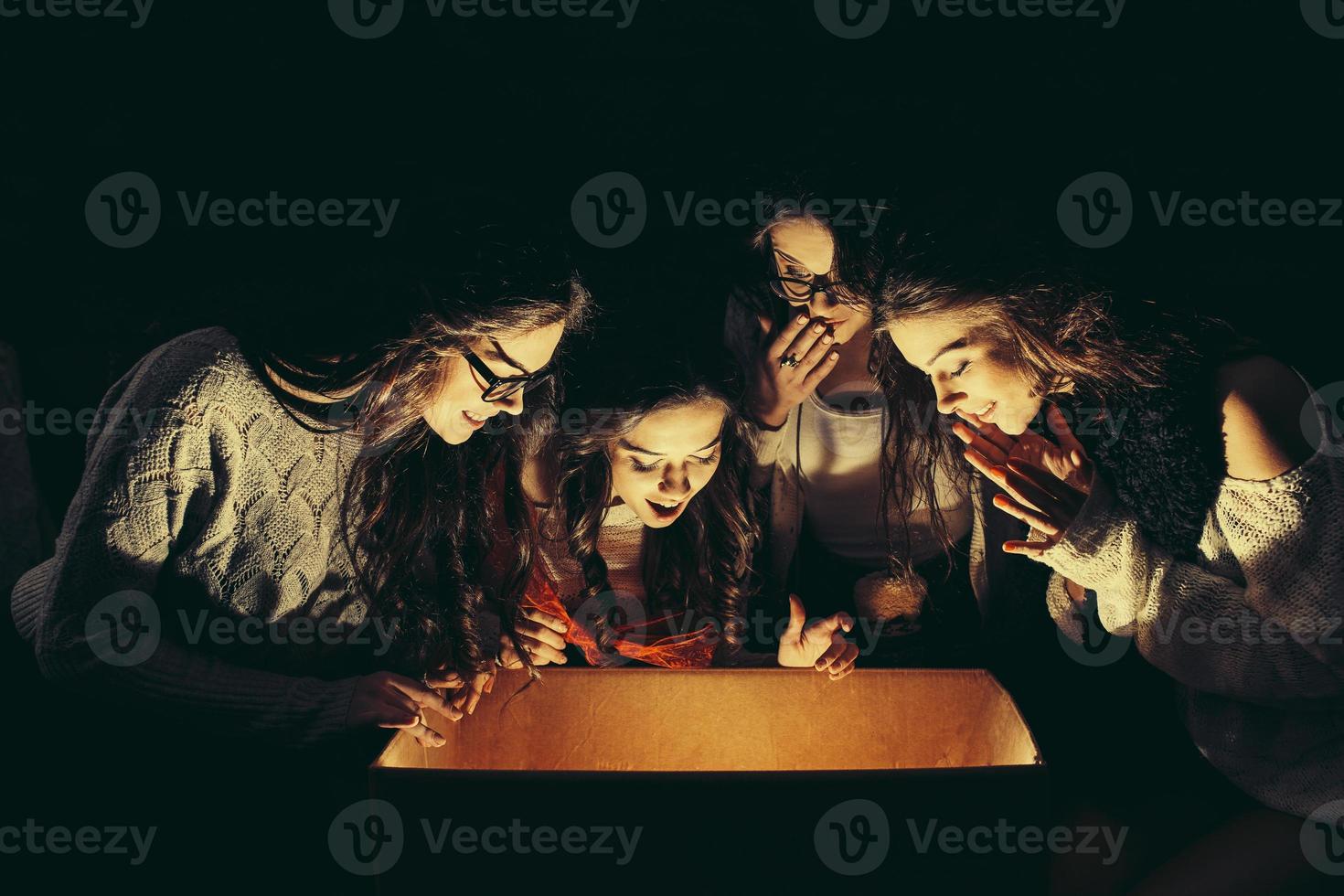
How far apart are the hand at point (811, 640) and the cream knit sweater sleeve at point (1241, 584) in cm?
27

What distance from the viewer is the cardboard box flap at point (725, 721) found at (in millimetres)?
1200

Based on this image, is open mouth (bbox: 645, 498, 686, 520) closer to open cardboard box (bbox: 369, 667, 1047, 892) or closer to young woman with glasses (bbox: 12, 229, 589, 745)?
young woman with glasses (bbox: 12, 229, 589, 745)

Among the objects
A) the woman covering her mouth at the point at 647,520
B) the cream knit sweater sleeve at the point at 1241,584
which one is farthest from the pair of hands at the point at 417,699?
the cream knit sweater sleeve at the point at 1241,584

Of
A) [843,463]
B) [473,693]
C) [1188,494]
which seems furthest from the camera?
[843,463]

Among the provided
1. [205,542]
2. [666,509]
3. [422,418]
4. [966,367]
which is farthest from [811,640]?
[205,542]

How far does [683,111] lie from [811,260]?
0.31 m

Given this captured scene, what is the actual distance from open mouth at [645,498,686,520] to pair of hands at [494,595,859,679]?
0.67 ft

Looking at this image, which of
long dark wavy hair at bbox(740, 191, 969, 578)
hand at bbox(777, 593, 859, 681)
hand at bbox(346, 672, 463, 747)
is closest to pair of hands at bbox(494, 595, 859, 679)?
hand at bbox(777, 593, 859, 681)

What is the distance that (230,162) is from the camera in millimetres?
1701

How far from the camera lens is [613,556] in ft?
5.58

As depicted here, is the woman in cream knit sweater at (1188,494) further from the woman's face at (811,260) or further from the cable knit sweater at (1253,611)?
the woman's face at (811,260)

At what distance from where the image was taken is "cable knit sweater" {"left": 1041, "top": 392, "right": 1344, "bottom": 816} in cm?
120

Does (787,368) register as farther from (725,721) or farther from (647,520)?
(725,721)

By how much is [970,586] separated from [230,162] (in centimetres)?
135
